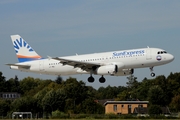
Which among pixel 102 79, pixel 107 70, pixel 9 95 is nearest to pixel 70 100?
pixel 102 79

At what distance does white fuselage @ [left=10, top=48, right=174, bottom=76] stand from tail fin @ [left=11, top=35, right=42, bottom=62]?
2272mm

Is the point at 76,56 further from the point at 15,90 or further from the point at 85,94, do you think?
the point at 15,90

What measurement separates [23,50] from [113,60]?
61.0 ft

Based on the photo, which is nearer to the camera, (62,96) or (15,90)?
(62,96)

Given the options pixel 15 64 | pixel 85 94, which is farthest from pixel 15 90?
pixel 15 64

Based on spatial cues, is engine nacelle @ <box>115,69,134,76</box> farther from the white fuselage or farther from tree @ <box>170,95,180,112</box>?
tree @ <box>170,95,180,112</box>

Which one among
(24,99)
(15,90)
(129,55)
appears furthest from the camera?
(15,90)

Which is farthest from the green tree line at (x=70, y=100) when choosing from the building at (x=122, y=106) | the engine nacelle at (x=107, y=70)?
the engine nacelle at (x=107, y=70)

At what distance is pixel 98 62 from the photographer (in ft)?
273

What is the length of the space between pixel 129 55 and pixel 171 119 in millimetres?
12210

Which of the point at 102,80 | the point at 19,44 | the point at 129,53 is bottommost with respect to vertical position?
the point at 102,80

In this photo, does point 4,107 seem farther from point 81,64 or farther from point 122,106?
point 81,64

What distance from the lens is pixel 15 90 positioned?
19300cm

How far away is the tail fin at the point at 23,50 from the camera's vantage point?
90.6 meters
